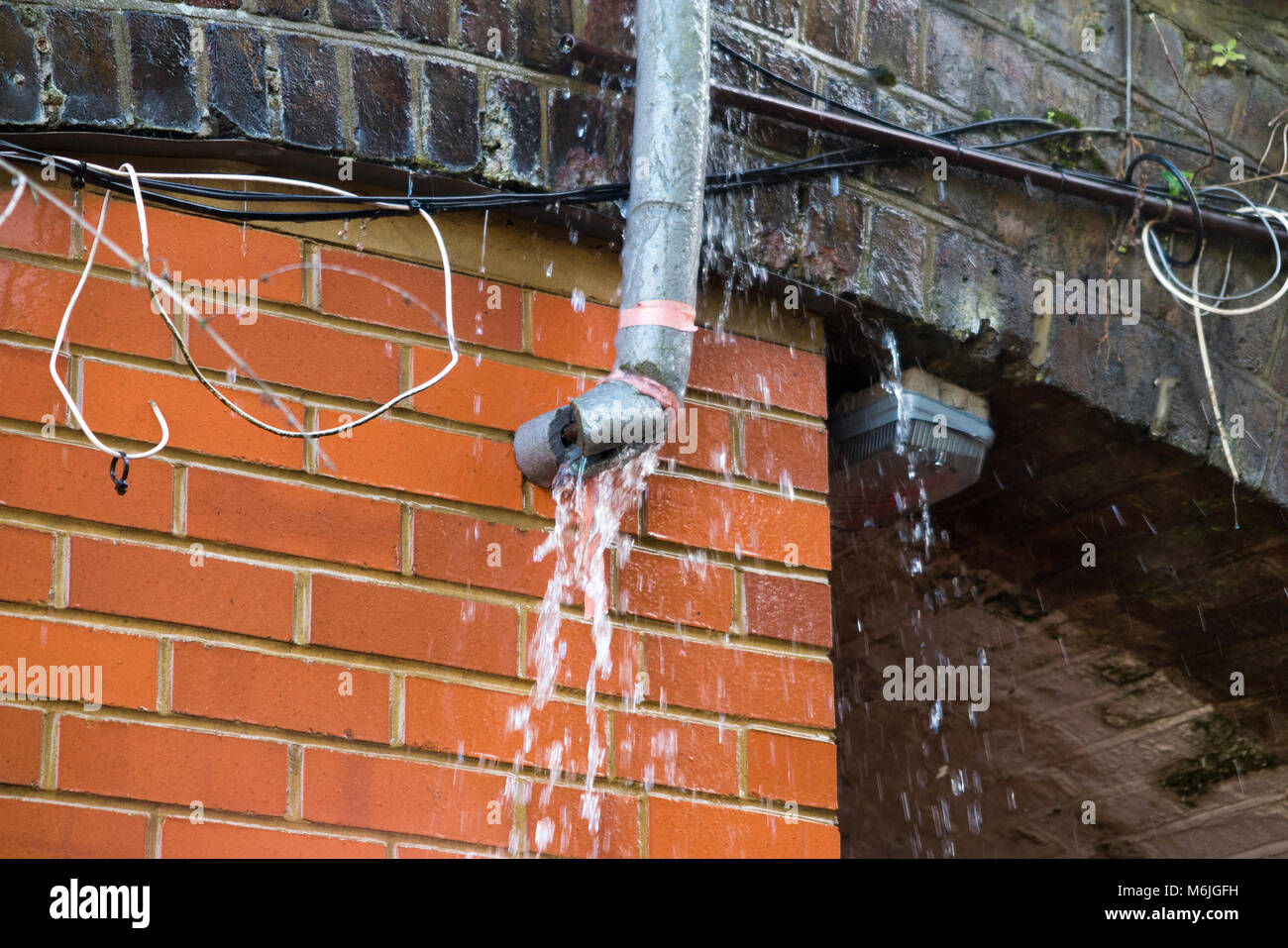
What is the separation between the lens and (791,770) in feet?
8.07

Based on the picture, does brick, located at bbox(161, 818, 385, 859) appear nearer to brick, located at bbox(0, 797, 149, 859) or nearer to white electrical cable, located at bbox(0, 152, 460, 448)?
brick, located at bbox(0, 797, 149, 859)

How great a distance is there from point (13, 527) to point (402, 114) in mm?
823

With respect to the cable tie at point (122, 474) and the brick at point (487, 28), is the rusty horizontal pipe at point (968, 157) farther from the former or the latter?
the cable tie at point (122, 474)

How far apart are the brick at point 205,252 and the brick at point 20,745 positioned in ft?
1.82

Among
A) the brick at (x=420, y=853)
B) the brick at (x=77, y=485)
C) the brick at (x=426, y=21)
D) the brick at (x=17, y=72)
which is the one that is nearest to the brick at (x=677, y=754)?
the brick at (x=420, y=853)

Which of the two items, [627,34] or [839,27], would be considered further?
[839,27]

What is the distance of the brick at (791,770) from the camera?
244 cm

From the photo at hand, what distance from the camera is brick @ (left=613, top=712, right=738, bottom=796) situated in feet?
7.70

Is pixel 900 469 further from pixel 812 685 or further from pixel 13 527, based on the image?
pixel 13 527

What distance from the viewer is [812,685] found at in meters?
2.52
